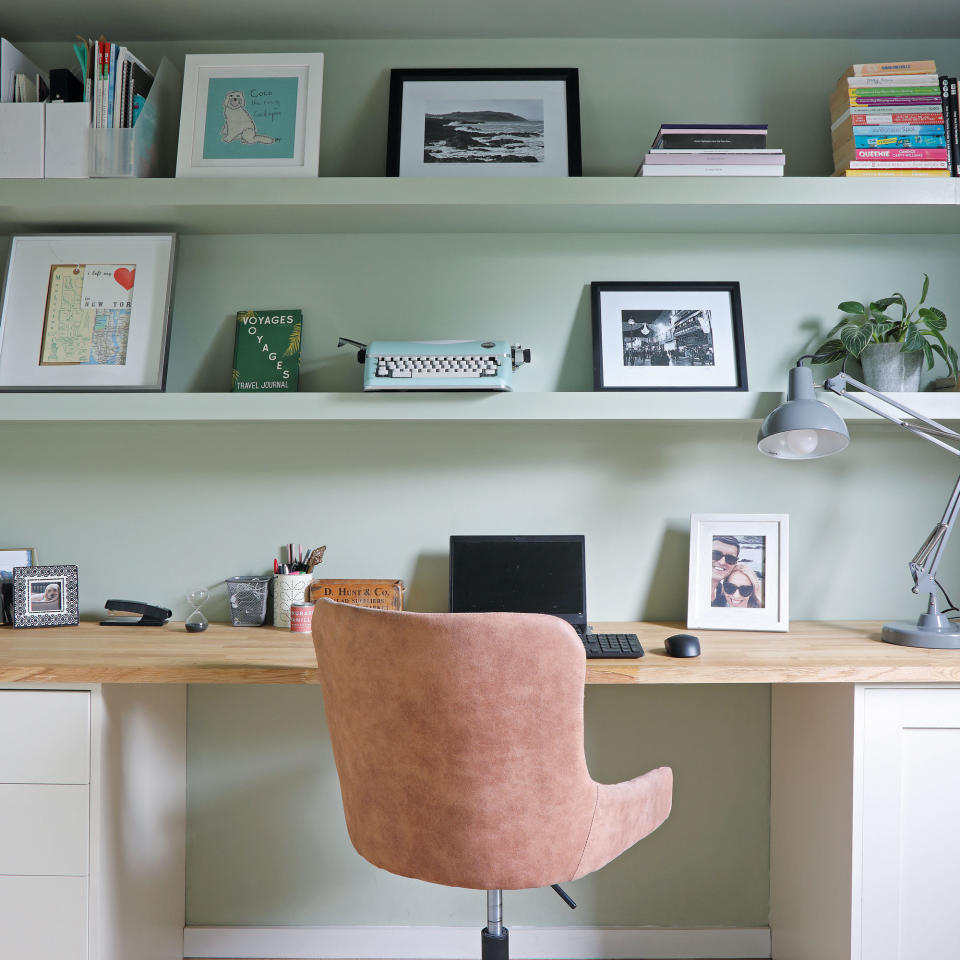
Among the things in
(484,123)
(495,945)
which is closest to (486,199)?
(484,123)

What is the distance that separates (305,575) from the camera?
202cm

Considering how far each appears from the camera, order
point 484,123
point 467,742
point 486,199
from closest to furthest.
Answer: point 467,742 < point 486,199 < point 484,123

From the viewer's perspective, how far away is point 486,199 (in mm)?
1887

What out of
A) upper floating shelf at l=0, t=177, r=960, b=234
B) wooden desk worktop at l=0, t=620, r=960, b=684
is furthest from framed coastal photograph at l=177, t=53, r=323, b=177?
wooden desk worktop at l=0, t=620, r=960, b=684

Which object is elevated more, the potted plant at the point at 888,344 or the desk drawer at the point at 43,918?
the potted plant at the point at 888,344

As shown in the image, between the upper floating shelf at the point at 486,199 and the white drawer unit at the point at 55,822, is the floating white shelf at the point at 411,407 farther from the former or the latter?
the white drawer unit at the point at 55,822

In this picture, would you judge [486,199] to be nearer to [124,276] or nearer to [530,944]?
[124,276]

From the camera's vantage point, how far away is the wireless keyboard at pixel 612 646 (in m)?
1.68

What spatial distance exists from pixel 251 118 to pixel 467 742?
5.42 ft

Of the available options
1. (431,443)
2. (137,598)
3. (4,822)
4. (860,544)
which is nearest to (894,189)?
(860,544)

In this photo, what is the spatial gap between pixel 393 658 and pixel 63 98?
1.68m

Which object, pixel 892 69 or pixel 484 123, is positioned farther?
pixel 484 123

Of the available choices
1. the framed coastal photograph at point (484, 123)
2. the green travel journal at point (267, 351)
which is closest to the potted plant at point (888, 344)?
the framed coastal photograph at point (484, 123)

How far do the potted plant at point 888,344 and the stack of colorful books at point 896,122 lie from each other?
1.01 feet
